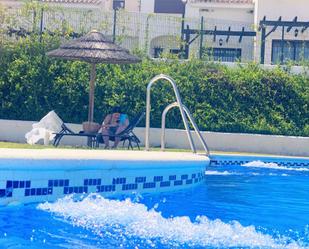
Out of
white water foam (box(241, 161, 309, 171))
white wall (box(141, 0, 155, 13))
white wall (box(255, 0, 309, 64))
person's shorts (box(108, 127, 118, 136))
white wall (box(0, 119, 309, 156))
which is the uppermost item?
white wall (box(141, 0, 155, 13))

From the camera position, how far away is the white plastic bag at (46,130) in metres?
13.2

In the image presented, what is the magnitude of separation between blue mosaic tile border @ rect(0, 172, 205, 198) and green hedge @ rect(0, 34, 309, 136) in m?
7.28

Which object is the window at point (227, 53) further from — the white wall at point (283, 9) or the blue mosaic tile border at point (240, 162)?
the blue mosaic tile border at point (240, 162)

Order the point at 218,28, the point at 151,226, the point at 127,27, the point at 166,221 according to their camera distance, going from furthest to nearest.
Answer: the point at 218,28, the point at 127,27, the point at 166,221, the point at 151,226

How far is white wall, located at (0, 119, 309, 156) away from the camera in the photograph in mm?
15844

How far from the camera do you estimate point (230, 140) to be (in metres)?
16.0

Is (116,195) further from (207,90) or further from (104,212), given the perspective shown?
(207,90)

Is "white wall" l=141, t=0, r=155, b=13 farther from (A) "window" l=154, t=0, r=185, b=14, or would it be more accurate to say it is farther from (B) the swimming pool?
(B) the swimming pool

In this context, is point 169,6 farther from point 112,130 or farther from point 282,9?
point 112,130

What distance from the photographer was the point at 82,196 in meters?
7.32

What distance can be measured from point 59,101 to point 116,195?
8878 millimetres

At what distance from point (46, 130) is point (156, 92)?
4179 millimetres

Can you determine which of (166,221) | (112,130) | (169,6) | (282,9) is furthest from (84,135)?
(169,6)

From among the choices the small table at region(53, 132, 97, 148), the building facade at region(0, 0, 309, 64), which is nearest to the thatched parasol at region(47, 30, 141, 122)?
the small table at region(53, 132, 97, 148)
